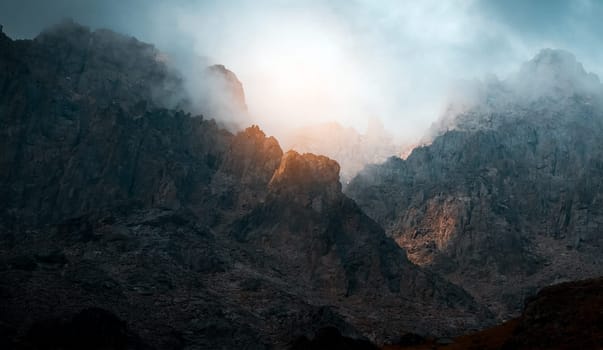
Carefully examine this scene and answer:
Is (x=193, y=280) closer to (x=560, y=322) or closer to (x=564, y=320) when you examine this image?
(x=560, y=322)

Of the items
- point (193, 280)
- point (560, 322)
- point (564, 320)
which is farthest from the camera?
point (193, 280)

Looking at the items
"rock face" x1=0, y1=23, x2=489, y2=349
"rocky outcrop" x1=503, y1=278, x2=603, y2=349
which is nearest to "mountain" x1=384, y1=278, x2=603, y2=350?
"rocky outcrop" x1=503, y1=278, x2=603, y2=349

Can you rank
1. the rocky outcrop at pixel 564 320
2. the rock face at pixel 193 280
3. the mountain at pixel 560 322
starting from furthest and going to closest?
the rock face at pixel 193 280
the mountain at pixel 560 322
the rocky outcrop at pixel 564 320

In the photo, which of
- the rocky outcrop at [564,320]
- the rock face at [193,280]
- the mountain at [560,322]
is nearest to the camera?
the rocky outcrop at [564,320]

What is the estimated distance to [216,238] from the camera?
187 metres

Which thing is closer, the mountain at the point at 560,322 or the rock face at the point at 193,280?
the mountain at the point at 560,322

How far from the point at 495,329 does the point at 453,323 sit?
68.2 m

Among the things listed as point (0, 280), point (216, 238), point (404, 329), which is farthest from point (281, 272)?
point (0, 280)

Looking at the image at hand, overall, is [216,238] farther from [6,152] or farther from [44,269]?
[6,152]

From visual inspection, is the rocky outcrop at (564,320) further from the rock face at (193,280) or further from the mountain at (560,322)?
the rock face at (193,280)

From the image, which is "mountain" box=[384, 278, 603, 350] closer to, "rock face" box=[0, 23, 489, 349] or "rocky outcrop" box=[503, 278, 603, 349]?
"rocky outcrop" box=[503, 278, 603, 349]

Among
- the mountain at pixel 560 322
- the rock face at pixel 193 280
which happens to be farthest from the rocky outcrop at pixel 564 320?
the rock face at pixel 193 280

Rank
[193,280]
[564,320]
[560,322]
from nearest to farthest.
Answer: [564,320] → [560,322] → [193,280]

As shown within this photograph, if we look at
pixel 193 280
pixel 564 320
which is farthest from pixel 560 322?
pixel 193 280
